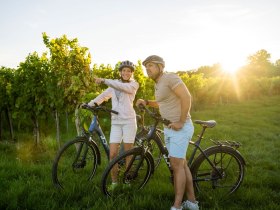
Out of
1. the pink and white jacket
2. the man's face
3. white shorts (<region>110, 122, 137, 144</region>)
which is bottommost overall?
white shorts (<region>110, 122, 137, 144</region>)

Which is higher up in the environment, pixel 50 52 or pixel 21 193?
pixel 50 52

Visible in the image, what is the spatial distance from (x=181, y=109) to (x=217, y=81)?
4214 centimetres

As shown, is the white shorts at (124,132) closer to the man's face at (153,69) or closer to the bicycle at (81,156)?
the bicycle at (81,156)

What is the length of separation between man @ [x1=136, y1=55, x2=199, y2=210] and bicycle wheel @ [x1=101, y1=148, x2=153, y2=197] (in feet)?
1.81

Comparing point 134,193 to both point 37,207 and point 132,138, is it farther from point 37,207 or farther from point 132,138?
point 37,207

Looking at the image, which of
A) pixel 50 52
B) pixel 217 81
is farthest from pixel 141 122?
pixel 217 81

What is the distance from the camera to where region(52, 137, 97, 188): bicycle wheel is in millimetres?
4793

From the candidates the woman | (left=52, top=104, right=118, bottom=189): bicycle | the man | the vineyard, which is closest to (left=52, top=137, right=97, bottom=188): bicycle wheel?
(left=52, top=104, right=118, bottom=189): bicycle

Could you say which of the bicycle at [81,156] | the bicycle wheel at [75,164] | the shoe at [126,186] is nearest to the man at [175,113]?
the shoe at [126,186]

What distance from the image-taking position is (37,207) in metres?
4.04

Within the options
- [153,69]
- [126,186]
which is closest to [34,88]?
[126,186]

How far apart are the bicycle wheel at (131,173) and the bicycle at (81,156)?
1.90ft

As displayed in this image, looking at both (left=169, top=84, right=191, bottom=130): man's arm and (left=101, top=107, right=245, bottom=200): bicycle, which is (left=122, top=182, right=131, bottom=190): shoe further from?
(left=169, top=84, right=191, bottom=130): man's arm

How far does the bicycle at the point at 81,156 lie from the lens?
4.83m
